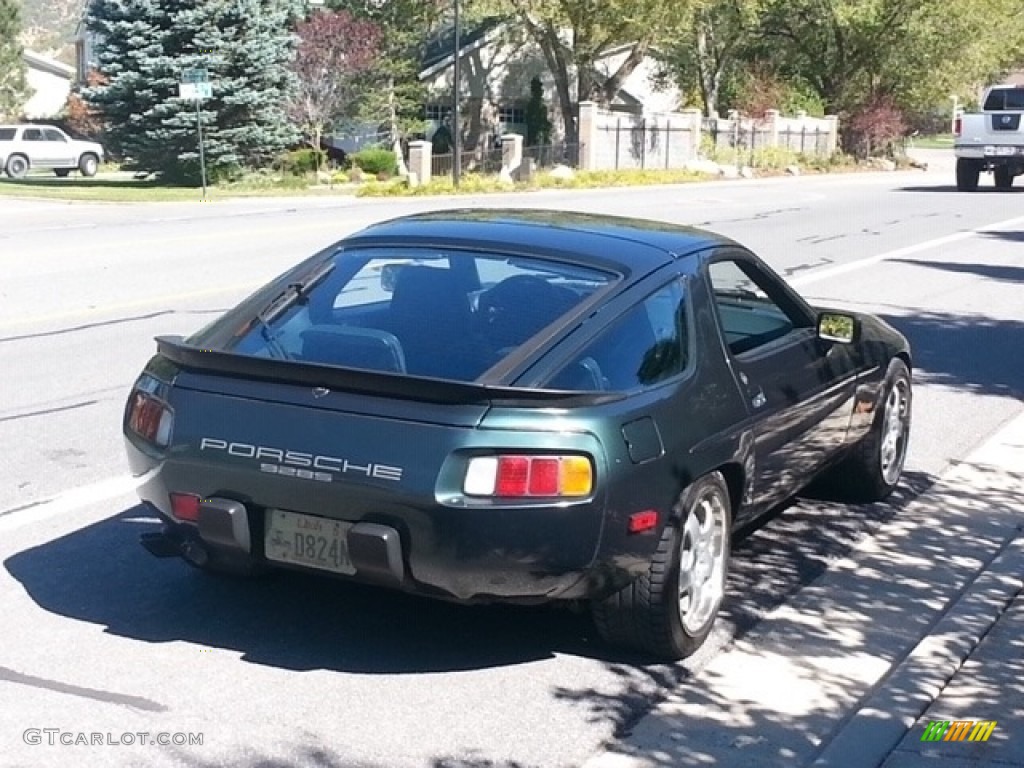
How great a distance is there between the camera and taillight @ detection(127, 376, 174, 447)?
517cm

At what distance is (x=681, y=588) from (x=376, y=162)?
42683 millimetres

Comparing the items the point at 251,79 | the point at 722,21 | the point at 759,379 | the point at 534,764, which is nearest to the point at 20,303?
the point at 759,379

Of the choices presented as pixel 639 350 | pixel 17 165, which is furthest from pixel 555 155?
pixel 639 350

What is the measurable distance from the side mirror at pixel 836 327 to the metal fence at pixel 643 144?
140 feet

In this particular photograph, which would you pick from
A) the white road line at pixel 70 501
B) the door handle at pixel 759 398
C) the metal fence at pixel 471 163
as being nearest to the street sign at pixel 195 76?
the metal fence at pixel 471 163

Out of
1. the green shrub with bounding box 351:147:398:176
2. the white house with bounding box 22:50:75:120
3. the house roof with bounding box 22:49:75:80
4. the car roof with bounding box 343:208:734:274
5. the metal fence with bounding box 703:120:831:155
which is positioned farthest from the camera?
the white house with bounding box 22:50:75:120

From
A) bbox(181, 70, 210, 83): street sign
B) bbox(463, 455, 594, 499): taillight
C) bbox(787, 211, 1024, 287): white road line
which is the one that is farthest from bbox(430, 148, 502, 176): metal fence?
bbox(463, 455, 594, 499): taillight

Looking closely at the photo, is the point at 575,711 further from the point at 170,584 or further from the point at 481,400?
the point at 170,584

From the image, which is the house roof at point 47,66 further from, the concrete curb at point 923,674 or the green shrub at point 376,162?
the concrete curb at point 923,674

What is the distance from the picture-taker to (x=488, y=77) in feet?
188

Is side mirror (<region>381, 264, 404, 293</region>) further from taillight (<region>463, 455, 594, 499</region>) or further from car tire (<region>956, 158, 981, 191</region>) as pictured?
car tire (<region>956, 158, 981, 191</region>)

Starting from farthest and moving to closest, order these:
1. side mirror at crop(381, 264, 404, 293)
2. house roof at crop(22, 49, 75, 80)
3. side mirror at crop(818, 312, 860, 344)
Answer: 1. house roof at crop(22, 49, 75, 80)
2. side mirror at crop(818, 312, 860, 344)
3. side mirror at crop(381, 264, 404, 293)

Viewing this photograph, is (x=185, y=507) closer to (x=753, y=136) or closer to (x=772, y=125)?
(x=753, y=136)

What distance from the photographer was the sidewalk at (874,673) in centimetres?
464
